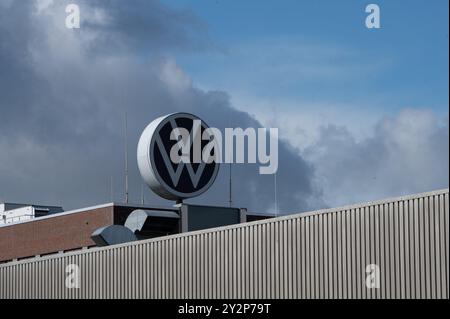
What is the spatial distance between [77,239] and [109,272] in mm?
15887

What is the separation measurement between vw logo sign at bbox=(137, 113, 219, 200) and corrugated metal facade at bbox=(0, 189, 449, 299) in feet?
23.5

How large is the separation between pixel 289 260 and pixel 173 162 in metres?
15.1

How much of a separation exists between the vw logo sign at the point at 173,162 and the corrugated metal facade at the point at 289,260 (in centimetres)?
715

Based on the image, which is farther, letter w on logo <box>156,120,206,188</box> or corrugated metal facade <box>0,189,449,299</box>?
letter w on logo <box>156,120,206,188</box>

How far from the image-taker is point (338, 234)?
90.7ft

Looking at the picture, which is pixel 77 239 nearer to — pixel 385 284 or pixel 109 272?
pixel 109 272

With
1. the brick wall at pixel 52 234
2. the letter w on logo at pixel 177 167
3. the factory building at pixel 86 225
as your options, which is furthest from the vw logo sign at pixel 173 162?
the brick wall at pixel 52 234

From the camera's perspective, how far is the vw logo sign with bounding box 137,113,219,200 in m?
42.9

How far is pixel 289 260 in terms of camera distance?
29.0 meters

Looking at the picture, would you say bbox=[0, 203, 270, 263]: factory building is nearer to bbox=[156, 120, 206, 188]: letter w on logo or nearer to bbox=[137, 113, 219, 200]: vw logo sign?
bbox=[137, 113, 219, 200]: vw logo sign

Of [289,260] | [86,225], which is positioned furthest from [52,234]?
[289,260]

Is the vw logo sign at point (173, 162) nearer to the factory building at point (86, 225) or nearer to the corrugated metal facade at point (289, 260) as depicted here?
the factory building at point (86, 225)

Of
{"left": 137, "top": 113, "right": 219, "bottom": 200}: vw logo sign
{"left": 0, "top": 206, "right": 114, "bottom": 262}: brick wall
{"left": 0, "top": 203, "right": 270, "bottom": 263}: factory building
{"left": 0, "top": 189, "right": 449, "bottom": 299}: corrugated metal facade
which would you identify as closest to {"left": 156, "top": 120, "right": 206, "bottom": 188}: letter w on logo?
{"left": 137, "top": 113, "right": 219, "bottom": 200}: vw logo sign

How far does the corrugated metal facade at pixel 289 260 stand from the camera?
84.3ft
